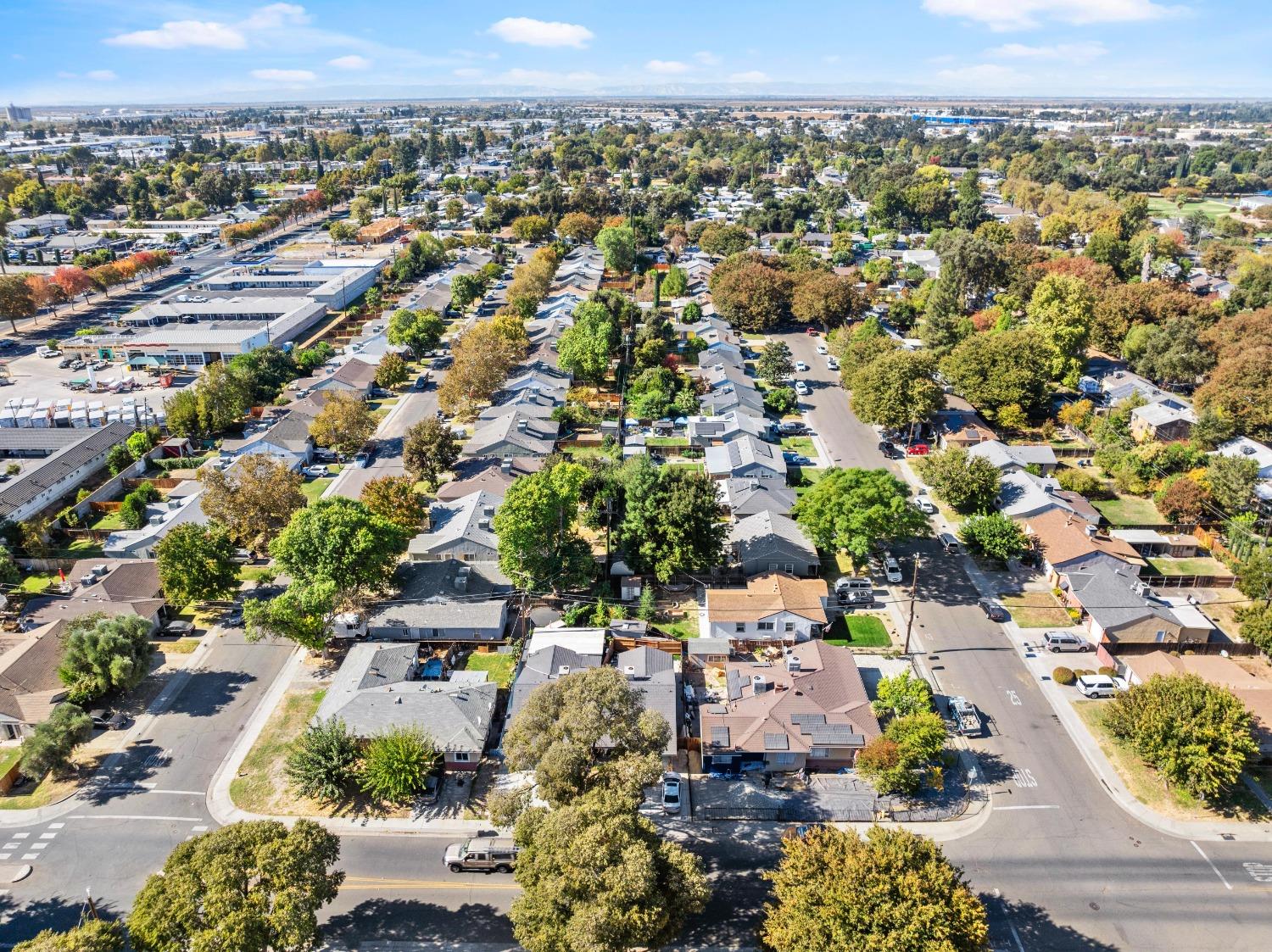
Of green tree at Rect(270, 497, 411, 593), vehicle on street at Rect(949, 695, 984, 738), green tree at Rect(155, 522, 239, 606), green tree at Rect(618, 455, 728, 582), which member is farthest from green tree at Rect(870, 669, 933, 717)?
green tree at Rect(155, 522, 239, 606)

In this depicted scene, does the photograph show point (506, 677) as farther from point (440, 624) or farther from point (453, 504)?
point (453, 504)

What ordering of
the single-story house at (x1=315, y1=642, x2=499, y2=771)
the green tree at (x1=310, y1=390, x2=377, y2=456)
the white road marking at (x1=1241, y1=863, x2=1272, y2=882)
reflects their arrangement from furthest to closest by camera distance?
1. the green tree at (x1=310, y1=390, x2=377, y2=456)
2. the single-story house at (x1=315, y1=642, x2=499, y2=771)
3. the white road marking at (x1=1241, y1=863, x2=1272, y2=882)

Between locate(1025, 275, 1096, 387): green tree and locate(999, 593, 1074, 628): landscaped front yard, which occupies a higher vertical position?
locate(1025, 275, 1096, 387): green tree

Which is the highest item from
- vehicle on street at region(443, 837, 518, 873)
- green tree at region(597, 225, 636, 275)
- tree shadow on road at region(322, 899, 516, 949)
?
green tree at region(597, 225, 636, 275)

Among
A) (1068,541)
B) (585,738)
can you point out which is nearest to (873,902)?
(585,738)

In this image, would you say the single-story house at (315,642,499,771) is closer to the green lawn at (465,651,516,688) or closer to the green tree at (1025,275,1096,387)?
the green lawn at (465,651,516,688)
